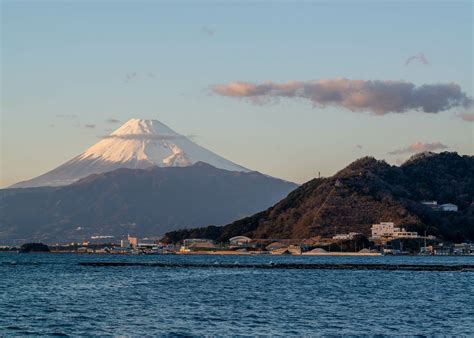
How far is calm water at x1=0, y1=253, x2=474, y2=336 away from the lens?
208 ft

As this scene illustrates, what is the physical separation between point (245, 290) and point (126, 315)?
1089 inches

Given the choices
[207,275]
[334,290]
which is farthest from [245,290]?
[207,275]

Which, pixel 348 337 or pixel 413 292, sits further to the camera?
pixel 413 292

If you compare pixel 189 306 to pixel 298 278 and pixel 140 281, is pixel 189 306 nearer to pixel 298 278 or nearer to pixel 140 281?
pixel 140 281

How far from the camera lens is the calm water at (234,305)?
63.4 meters

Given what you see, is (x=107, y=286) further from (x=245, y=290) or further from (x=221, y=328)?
(x=221, y=328)

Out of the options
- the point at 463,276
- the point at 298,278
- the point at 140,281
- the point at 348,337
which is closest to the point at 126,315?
the point at 348,337

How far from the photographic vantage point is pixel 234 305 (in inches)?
3091

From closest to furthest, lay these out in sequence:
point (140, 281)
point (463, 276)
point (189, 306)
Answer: point (189, 306), point (140, 281), point (463, 276)

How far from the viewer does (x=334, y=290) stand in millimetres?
98188

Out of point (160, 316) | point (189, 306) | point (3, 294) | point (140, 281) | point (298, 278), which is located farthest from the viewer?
point (298, 278)

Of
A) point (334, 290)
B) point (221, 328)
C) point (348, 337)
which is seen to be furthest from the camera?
point (334, 290)

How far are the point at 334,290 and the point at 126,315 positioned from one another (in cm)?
3339

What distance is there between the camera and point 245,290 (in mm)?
96188
